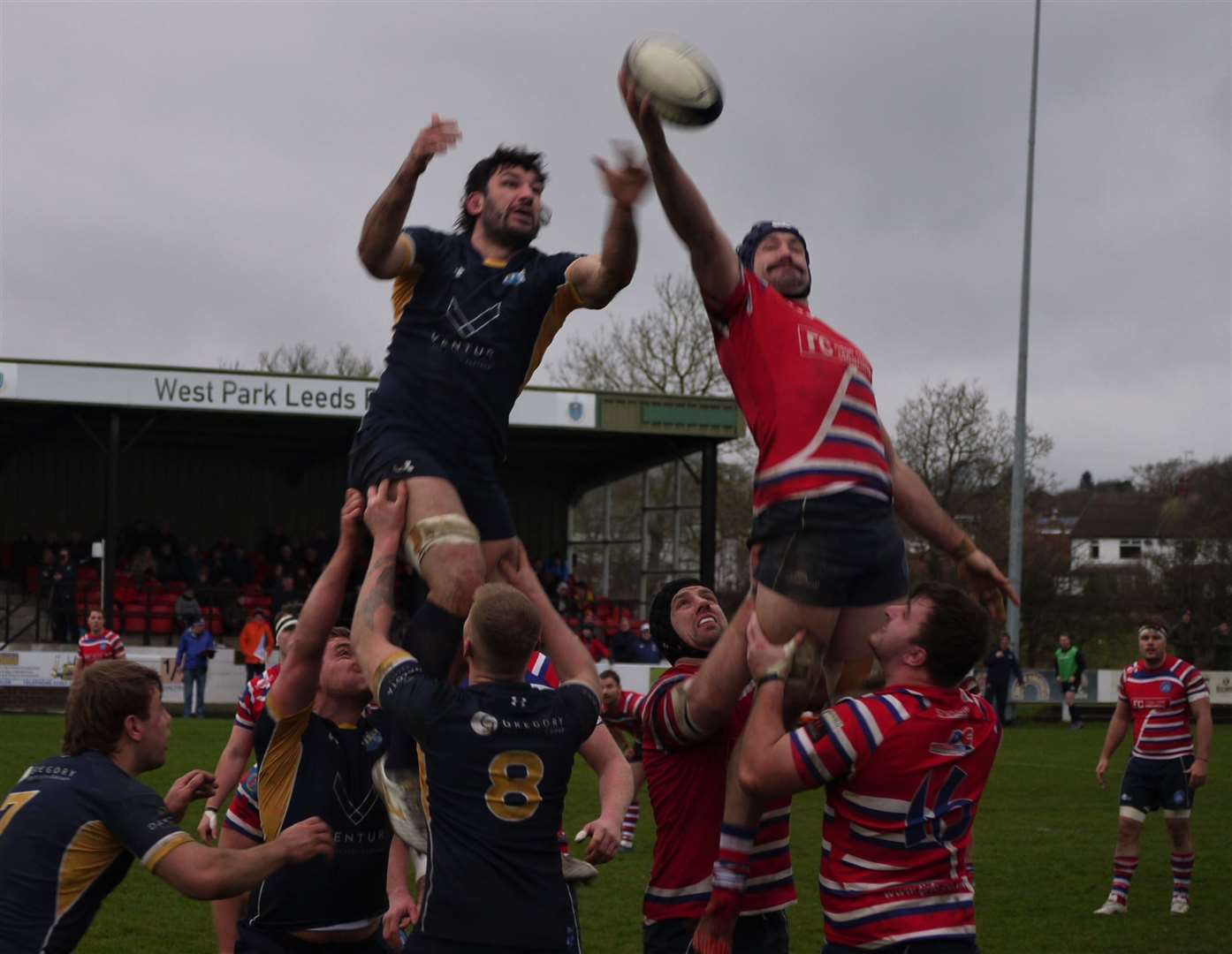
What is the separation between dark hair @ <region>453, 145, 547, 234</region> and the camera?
5.51 meters

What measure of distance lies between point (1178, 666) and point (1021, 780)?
27.3ft

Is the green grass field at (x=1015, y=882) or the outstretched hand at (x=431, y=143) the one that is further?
the green grass field at (x=1015, y=882)

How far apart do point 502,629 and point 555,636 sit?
2.92ft

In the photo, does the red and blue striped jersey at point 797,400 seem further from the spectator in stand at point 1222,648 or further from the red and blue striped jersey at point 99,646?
the spectator in stand at point 1222,648

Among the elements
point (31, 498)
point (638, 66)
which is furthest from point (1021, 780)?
point (31, 498)

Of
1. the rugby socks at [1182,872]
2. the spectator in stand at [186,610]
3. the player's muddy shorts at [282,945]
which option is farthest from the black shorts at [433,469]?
the spectator in stand at [186,610]

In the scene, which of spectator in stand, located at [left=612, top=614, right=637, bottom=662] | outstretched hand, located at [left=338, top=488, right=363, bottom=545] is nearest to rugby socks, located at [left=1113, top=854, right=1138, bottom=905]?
outstretched hand, located at [left=338, top=488, right=363, bottom=545]

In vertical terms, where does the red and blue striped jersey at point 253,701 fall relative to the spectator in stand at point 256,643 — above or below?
above

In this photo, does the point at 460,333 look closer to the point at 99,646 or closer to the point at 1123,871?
the point at 1123,871

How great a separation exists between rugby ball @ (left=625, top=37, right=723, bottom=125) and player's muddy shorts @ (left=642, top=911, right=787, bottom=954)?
301 centimetres

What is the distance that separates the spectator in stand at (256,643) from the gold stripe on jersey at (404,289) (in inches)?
848

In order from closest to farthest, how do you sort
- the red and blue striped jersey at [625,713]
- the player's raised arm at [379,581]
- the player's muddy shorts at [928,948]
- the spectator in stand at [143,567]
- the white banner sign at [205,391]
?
the player's muddy shorts at [928,948], the player's raised arm at [379,581], the red and blue striped jersey at [625,713], the white banner sign at [205,391], the spectator in stand at [143,567]

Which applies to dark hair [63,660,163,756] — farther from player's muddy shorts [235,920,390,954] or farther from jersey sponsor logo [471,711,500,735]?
player's muddy shorts [235,920,390,954]

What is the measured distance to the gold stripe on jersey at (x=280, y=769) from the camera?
645 centimetres
